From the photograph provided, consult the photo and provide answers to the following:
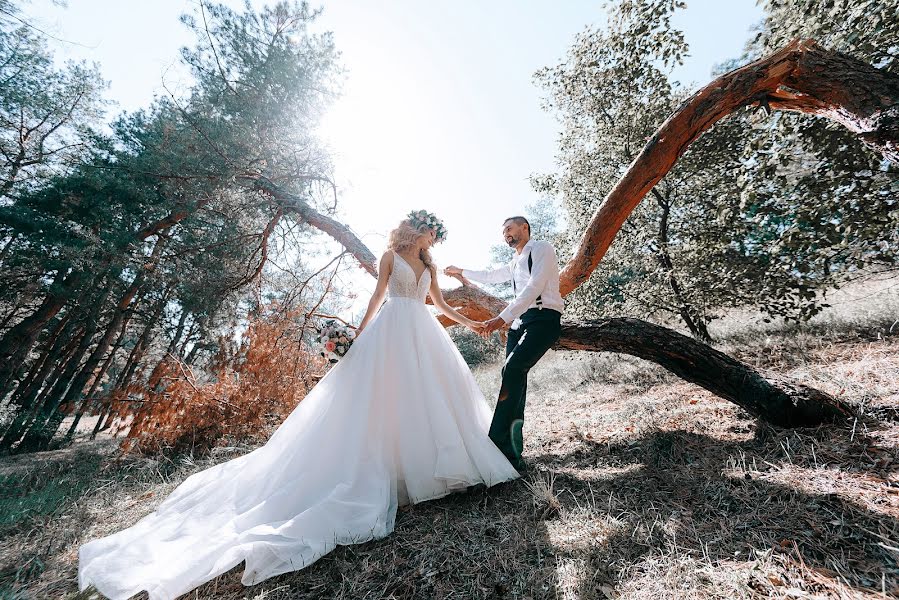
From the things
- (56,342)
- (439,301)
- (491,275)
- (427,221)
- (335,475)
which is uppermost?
(56,342)

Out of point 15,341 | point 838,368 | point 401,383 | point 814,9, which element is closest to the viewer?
point 401,383

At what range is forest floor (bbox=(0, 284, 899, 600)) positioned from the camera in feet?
5.22

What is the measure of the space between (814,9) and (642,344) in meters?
4.56

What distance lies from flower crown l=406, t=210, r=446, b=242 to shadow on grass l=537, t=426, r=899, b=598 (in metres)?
2.77

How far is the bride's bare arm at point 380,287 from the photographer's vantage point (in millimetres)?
3539

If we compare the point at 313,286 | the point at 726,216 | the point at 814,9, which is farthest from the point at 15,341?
the point at 814,9

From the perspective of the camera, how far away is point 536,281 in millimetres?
3371

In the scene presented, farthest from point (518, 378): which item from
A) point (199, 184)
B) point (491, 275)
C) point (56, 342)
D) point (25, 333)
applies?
point (56, 342)

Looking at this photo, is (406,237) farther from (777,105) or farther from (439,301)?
(777,105)

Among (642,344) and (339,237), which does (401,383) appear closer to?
(642,344)

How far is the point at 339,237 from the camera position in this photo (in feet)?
21.5

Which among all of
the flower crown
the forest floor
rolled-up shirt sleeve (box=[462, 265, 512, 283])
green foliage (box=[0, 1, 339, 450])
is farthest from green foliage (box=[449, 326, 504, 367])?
the flower crown

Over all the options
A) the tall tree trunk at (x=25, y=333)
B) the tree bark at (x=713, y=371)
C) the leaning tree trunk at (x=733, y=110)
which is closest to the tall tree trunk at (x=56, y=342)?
the tall tree trunk at (x=25, y=333)

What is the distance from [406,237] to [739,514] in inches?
134
